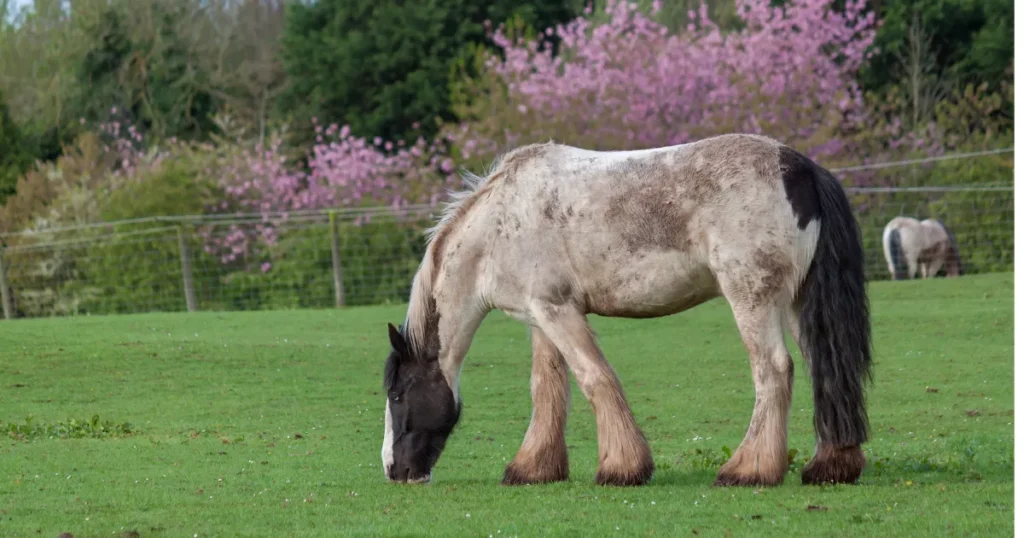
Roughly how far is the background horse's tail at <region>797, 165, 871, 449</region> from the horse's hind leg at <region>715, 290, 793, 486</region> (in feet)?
0.49

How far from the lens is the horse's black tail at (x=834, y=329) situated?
7078 mm

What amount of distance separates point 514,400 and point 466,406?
2.02 ft

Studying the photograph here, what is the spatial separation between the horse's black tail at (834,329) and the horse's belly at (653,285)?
1.94 ft

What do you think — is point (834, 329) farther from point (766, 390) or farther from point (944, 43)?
point (944, 43)

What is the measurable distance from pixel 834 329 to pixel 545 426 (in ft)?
6.14

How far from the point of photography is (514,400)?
12633 mm

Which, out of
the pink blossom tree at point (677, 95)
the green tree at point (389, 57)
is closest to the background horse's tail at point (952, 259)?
the pink blossom tree at point (677, 95)

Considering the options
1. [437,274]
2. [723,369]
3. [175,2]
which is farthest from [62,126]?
[437,274]

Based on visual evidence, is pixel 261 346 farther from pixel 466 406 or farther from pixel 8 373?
pixel 466 406

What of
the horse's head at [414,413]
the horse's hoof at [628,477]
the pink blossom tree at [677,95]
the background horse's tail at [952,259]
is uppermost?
the pink blossom tree at [677,95]

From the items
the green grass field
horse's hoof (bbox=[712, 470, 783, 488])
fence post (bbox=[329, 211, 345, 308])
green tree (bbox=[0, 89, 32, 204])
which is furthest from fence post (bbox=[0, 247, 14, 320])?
horse's hoof (bbox=[712, 470, 783, 488])

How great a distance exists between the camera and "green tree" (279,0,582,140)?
38.0m

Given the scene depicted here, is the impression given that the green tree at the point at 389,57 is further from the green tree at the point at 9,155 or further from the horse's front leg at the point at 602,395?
the horse's front leg at the point at 602,395

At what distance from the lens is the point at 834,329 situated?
7.07 meters
